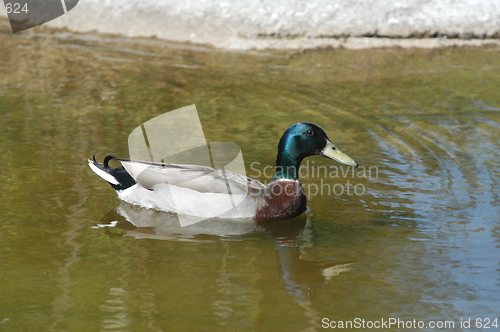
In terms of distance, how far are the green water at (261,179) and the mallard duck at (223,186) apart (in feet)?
0.49

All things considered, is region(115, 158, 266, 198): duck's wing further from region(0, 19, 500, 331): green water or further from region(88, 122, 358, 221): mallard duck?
region(0, 19, 500, 331): green water

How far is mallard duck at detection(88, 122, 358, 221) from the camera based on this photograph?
5.60 m

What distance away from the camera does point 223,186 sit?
5613mm

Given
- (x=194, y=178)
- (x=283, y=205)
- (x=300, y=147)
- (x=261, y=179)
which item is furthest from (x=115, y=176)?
(x=300, y=147)

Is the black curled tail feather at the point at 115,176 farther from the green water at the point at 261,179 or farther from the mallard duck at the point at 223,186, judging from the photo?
the green water at the point at 261,179

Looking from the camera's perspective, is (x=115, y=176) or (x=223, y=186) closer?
(x=223, y=186)

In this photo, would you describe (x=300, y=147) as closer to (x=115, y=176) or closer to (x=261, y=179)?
(x=261, y=179)

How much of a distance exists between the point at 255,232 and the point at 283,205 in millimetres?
386

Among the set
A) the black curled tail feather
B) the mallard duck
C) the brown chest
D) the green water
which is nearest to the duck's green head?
the mallard duck

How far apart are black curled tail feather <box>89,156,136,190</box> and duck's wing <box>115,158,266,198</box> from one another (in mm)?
55

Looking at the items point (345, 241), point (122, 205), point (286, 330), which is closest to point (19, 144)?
point (122, 205)

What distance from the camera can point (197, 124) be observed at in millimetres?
7695

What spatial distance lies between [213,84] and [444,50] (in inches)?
150

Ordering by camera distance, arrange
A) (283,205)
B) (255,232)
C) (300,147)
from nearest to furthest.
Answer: (255,232), (283,205), (300,147)
